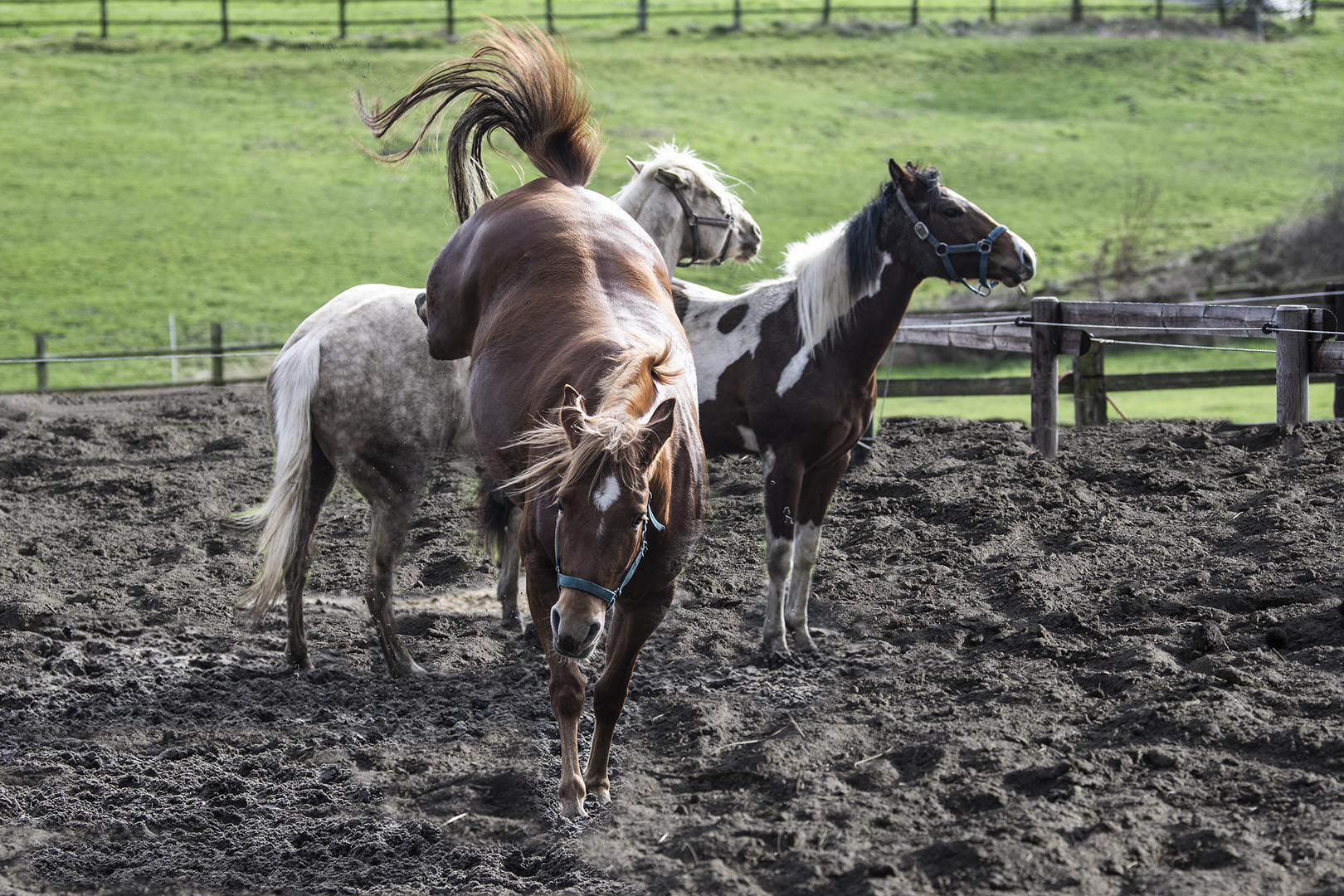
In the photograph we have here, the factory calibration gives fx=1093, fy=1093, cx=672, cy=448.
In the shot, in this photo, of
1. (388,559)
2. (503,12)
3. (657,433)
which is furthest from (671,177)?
(503,12)

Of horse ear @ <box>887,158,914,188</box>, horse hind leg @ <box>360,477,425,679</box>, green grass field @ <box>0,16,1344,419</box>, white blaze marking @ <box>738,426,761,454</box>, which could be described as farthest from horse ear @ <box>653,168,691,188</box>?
green grass field @ <box>0,16,1344,419</box>

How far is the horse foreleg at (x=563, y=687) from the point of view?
3.30 metres

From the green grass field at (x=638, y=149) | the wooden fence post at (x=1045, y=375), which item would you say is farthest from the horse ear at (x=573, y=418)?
the green grass field at (x=638, y=149)

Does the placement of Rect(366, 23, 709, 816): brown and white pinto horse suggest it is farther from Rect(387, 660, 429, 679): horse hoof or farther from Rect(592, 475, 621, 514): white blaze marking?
Rect(387, 660, 429, 679): horse hoof

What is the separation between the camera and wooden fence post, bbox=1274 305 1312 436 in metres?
5.95

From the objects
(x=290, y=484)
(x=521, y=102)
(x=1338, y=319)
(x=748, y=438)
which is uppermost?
(x=521, y=102)

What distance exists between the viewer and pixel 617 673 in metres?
3.46

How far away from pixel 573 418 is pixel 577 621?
538 millimetres

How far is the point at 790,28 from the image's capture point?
37188 millimetres

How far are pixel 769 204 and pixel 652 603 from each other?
2183cm

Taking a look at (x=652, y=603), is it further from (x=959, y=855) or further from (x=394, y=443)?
(x=394, y=443)

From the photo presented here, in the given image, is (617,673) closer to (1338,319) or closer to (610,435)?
(610,435)

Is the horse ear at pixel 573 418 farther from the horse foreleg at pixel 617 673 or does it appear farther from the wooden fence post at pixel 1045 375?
the wooden fence post at pixel 1045 375

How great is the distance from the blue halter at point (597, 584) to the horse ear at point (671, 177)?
2827 millimetres
